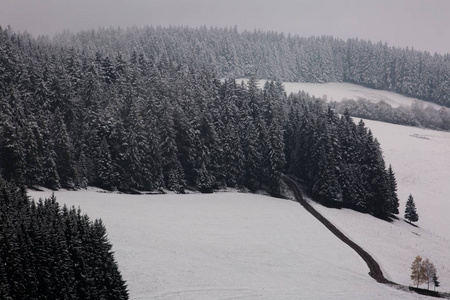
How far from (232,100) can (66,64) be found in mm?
33020

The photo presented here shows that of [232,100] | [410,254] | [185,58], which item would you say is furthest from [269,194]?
[185,58]

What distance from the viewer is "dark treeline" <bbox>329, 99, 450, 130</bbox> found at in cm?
14975

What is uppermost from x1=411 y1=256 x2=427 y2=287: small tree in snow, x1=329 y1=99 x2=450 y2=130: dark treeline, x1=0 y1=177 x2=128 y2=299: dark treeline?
x1=329 y1=99 x2=450 y2=130: dark treeline

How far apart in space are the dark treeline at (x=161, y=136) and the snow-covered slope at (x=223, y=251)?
7.35 m

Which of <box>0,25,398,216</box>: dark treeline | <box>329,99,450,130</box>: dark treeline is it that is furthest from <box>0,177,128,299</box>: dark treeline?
<box>329,99,450,130</box>: dark treeline

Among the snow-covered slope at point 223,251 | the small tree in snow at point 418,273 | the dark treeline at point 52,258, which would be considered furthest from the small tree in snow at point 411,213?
the dark treeline at point 52,258

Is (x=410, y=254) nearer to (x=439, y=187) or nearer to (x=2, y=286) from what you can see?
(x=439, y=187)

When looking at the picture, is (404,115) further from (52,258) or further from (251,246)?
(52,258)

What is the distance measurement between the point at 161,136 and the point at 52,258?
49011 millimetres

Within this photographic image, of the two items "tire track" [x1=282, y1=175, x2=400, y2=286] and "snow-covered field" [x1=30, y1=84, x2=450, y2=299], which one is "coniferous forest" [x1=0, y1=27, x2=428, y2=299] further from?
"snow-covered field" [x1=30, y1=84, x2=450, y2=299]

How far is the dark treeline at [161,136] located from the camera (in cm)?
6906

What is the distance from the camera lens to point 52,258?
31328mm

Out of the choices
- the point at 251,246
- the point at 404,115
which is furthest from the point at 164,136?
the point at 404,115

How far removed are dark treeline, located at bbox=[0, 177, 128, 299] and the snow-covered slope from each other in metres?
5.21
